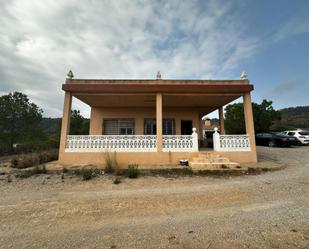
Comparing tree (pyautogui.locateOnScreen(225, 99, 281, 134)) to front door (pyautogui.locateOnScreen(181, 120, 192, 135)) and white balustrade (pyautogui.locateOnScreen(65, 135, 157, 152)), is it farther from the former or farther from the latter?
white balustrade (pyautogui.locateOnScreen(65, 135, 157, 152))

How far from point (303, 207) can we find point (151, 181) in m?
4.29

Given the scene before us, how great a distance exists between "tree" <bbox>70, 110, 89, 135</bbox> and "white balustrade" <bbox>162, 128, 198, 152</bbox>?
12597mm

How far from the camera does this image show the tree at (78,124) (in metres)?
19.3

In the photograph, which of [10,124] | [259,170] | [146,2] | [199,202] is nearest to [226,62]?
[146,2]

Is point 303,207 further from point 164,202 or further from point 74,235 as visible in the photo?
point 74,235

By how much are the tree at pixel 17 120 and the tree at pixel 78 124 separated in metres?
5.66

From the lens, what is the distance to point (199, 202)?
4.48 m

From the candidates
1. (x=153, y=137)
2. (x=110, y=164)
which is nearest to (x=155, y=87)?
(x=153, y=137)

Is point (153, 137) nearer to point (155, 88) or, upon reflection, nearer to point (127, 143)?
point (127, 143)

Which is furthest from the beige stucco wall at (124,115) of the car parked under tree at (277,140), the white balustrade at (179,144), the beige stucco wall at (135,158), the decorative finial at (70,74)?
the car parked under tree at (277,140)

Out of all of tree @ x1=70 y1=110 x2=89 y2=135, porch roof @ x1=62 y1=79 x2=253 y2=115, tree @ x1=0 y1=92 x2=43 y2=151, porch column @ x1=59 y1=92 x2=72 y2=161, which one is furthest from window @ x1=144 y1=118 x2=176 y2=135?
→ tree @ x1=0 y1=92 x2=43 y2=151

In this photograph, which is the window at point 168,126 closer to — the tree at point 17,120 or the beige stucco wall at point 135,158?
the beige stucco wall at point 135,158

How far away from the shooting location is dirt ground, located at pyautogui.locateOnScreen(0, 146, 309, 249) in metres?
2.78

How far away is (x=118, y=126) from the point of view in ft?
43.5
